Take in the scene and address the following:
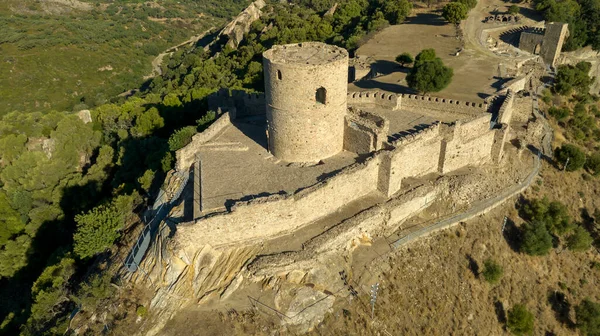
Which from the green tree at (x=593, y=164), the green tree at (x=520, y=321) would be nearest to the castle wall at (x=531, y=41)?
the green tree at (x=593, y=164)

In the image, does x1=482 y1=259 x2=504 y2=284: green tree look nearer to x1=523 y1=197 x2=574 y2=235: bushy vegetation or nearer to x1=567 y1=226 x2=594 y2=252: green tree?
x1=523 y1=197 x2=574 y2=235: bushy vegetation

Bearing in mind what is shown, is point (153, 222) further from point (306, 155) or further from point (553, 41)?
point (553, 41)

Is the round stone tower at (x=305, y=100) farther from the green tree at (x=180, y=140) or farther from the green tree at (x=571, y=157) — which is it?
A: the green tree at (x=571, y=157)

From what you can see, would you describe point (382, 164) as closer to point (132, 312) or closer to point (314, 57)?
point (314, 57)

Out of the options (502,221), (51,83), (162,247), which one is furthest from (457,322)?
(51,83)

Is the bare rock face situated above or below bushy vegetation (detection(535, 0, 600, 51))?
below

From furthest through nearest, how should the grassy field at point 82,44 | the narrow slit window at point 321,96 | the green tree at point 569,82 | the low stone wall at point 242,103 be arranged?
the grassy field at point 82,44 < the green tree at point 569,82 < the low stone wall at point 242,103 < the narrow slit window at point 321,96

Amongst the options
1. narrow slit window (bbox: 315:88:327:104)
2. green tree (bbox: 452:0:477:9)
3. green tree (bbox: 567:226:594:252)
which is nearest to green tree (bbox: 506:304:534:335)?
green tree (bbox: 567:226:594:252)

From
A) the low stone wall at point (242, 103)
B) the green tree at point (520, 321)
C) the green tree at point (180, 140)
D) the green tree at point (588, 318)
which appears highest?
the low stone wall at point (242, 103)
